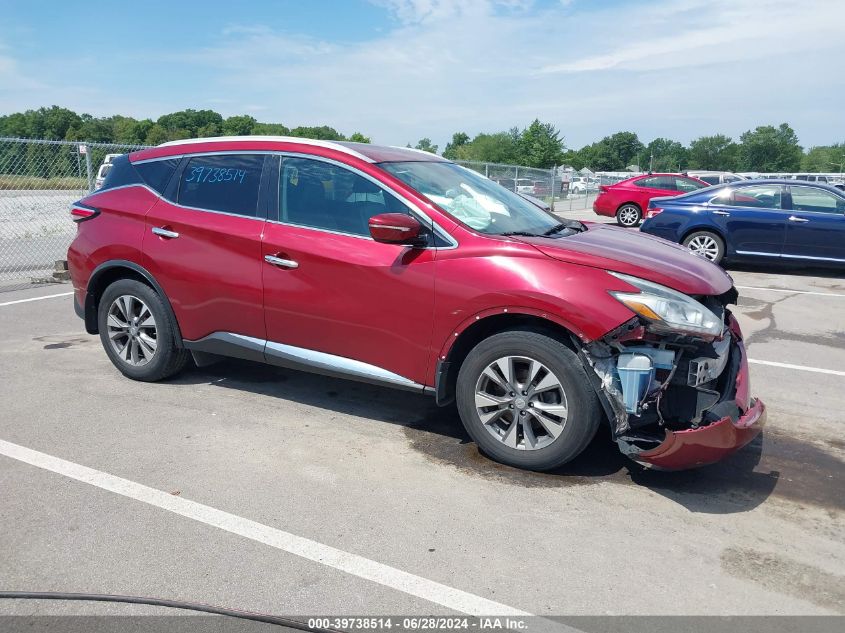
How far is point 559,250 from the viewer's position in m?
3.93

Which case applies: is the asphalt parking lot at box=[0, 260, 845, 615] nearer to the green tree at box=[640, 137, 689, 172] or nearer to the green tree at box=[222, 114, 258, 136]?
the green tree at box=[222, 114, 258, 136]

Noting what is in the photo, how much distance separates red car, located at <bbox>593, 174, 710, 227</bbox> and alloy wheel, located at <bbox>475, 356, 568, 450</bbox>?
682 inches

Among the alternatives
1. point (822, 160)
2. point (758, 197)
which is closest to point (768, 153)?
point (822, 160)

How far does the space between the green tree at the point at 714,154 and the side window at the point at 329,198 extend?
135 m

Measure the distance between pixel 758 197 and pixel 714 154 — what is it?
135m

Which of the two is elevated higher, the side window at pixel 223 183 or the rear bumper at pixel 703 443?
the side window at pixel 223 183

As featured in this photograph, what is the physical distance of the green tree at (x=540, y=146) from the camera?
3063 inches

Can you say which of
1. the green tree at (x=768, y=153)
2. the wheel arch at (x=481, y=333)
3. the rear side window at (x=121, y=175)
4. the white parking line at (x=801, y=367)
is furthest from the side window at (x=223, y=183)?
the green tree at (x=768, y=153)

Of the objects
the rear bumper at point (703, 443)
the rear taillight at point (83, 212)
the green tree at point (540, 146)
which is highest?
the green tree at point (540, 146)

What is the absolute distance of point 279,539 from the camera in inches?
130

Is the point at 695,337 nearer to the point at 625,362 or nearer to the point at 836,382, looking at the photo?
the point at 625,362

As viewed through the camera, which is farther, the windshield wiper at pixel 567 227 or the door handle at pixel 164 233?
the door handle at pixel 164 233

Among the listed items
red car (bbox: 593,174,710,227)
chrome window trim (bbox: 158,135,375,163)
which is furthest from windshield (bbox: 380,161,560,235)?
red car (bbox: 593,174,710,227)

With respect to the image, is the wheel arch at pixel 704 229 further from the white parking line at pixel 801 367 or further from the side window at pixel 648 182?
the side window at pixel 648 182
